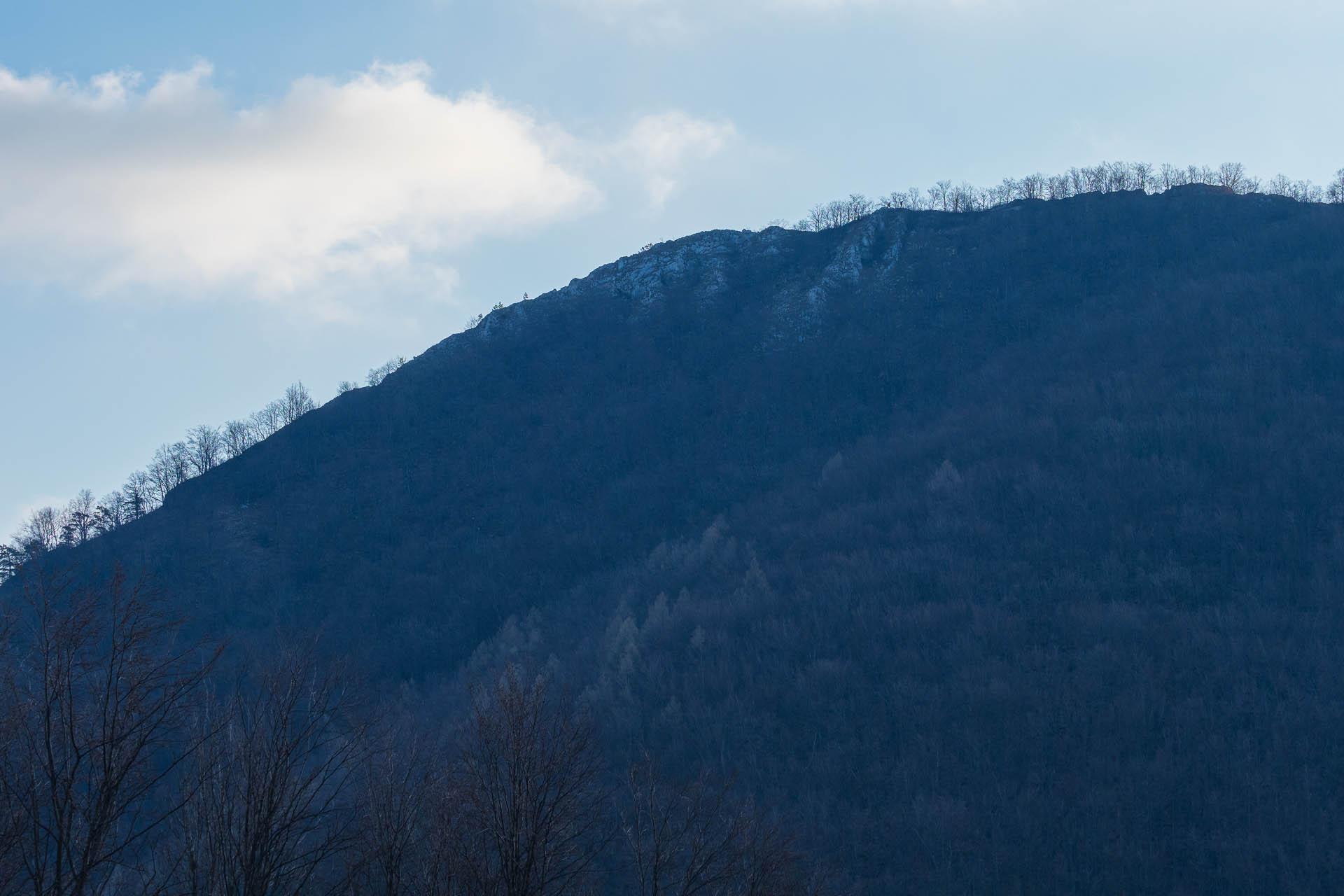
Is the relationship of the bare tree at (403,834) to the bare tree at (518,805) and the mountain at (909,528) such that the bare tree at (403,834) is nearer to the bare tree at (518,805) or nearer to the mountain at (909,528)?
the bare tree at (518,805)

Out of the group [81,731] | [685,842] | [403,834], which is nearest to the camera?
[81,731]

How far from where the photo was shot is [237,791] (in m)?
18.3

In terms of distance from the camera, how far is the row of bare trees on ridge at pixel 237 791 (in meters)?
15.0

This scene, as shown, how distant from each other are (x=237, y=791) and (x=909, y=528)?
4315 centimetres

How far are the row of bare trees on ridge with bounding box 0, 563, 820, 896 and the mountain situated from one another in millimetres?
15210

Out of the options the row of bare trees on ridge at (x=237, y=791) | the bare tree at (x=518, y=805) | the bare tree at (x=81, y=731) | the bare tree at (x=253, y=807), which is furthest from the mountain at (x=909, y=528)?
the bare tree at (x=81, y=731)

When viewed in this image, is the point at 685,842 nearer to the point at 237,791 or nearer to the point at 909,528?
the point at 237,791

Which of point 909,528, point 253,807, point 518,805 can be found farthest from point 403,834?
point 909,528

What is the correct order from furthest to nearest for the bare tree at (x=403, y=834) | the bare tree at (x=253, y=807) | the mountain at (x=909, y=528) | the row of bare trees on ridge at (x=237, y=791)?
the mountain at (x=909, y=528)
the bare tree at (x=403, y=834)
the bare tree at (x=253, y=807)
the row of bare trees on ridge at (x=237, y=791)

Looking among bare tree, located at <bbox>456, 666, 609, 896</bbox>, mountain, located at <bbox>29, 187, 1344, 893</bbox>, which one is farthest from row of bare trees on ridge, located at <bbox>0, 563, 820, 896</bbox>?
mountain, located at <bbox>29, 187, 1344, 893</bbox>

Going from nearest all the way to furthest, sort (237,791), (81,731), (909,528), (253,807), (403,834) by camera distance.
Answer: (81,731) < (253,807) < (237,791) < (403,834) < (909,528)

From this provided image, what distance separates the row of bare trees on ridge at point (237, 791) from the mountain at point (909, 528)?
15.2 m

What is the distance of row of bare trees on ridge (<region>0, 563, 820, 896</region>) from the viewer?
A: 49.2 feet

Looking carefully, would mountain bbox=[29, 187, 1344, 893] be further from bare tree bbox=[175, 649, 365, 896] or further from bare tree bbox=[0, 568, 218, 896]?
bare tree bbox=[0, 568, 218, 896]
